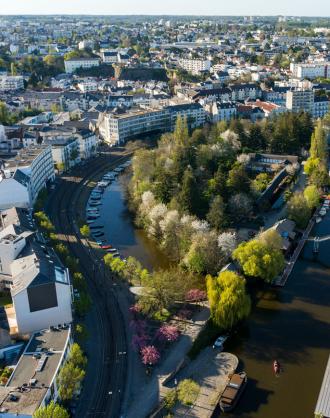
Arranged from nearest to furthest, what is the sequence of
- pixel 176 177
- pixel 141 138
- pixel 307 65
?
pixel 176 177, pixel 141 138, pixel 307 65

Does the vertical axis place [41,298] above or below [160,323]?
above

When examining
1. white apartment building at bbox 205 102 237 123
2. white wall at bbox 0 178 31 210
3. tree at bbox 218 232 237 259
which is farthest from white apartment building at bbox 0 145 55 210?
white apartment building at bbox 205 102 237 123

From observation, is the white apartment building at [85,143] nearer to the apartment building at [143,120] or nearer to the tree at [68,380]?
the apartment building at [143,120]

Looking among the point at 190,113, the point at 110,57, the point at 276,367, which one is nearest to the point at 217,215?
the point at 276,367

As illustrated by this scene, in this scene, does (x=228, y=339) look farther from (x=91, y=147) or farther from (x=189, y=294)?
(x=91, y=147)

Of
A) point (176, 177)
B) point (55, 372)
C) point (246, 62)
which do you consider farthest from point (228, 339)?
point (246, 62)

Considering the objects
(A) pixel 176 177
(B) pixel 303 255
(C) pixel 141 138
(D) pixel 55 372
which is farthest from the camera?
(C) pixel 141 138

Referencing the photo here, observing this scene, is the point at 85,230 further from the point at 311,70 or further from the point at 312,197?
the point at 311,70
